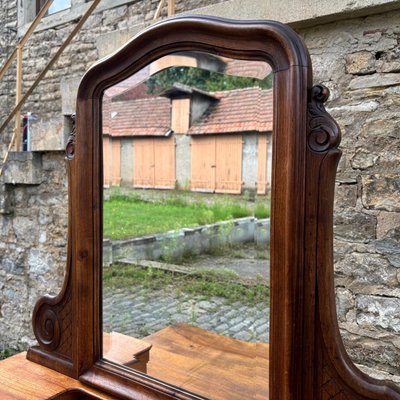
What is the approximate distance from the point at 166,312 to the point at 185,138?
500 millimetres

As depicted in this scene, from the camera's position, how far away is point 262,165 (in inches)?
39.1

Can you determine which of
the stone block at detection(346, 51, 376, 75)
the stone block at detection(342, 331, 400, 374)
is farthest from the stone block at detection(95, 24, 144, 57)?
the stone block at detection(342, 331, 400, 374)

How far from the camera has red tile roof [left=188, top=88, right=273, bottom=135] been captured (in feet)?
3.13

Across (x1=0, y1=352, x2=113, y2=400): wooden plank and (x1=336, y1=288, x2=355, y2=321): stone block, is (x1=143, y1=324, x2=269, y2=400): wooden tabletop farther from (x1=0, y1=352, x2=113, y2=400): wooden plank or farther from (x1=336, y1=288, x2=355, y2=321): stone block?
(x1=336, y1=288, x2=355, y2=321): stone block

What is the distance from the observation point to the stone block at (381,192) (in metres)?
1.71

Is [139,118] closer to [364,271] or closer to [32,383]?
[32,383]

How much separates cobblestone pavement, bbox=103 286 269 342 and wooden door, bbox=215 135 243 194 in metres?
0.29

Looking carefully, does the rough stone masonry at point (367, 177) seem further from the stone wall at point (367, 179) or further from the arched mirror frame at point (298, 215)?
the arched mirror frame at point (298, 215)

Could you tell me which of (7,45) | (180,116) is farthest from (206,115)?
(7,45)

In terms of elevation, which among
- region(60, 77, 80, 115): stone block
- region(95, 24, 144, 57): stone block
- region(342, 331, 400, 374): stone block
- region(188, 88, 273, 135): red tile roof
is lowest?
region(342, 331, 400, 374): stone block

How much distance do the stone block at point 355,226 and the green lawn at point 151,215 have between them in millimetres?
841

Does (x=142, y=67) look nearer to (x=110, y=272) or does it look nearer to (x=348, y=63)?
(x=110, y=272)

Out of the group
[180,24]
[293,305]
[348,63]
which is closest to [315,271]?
[293,305]

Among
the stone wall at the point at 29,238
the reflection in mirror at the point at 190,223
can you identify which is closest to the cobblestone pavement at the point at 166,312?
the reflection in mirror at the point at 190,223
